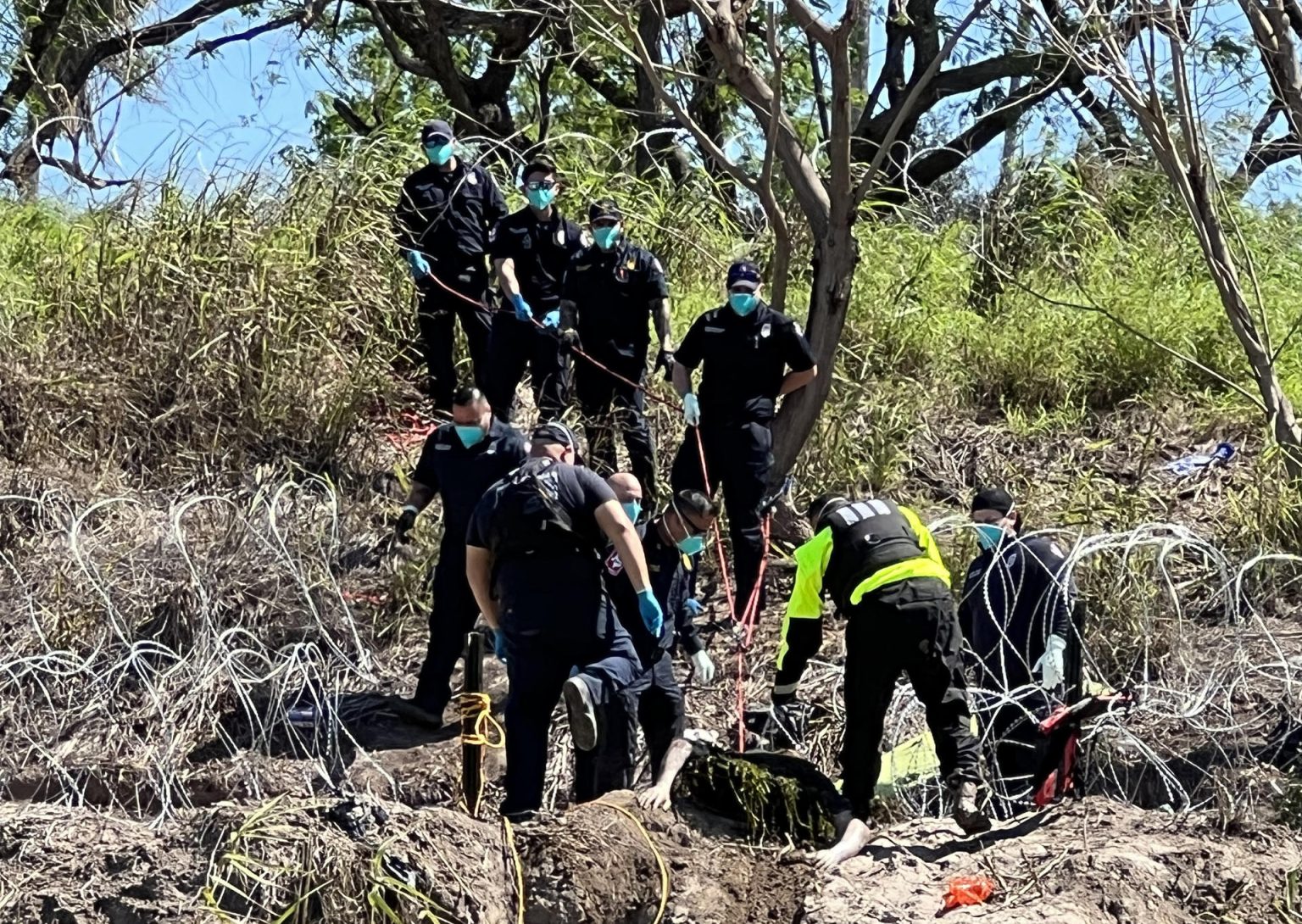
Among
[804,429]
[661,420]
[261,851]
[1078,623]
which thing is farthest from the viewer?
[661,420]

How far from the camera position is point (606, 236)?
32.5ft

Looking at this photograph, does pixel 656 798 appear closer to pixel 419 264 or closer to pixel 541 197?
pixel 541 197

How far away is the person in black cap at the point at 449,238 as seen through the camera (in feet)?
35.1

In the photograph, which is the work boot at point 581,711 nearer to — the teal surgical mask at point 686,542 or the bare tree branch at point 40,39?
the teal surgical mask at point 686,542

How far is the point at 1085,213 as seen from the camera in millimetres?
14094

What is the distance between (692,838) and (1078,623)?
2.26 m

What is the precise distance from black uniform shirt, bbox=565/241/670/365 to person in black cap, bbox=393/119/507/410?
884 mm

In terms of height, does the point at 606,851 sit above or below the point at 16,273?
below

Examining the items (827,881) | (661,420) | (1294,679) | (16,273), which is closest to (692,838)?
(827,881)

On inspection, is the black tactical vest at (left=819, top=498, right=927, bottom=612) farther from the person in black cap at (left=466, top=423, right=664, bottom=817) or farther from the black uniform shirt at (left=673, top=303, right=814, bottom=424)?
the black uniform shirt at (left=673, top=303, right=814, bottom=424)

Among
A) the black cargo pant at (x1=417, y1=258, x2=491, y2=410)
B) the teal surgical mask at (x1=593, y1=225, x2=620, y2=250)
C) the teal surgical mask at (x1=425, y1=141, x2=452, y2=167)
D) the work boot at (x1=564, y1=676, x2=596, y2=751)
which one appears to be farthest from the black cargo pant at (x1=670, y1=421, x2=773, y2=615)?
the work boot at (x1=564, y1=676, x2=596, y2=751)

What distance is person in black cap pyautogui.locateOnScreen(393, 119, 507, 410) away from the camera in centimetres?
1071

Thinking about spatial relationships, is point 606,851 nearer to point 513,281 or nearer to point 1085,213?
point 513,281

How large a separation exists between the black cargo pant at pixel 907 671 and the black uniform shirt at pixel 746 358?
247 cm
